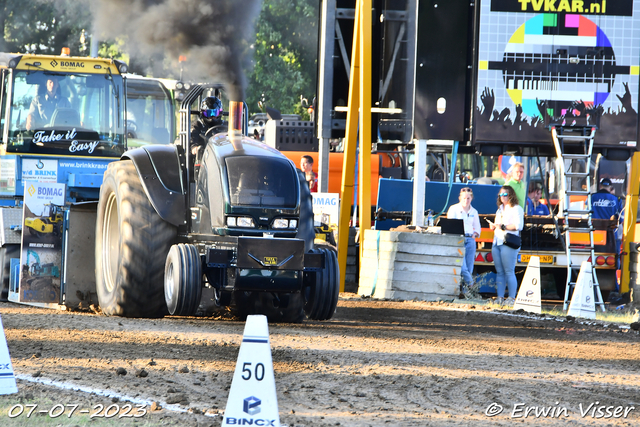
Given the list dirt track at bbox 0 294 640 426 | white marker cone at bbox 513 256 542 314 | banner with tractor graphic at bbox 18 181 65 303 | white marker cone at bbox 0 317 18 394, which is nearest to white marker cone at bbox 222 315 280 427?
dirt track at bbox 0 294 640 426

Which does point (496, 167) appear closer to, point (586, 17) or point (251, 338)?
point (586, 17)

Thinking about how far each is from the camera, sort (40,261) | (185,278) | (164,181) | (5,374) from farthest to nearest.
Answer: (40,261) → (164,181) → (185,278) → (5,374)

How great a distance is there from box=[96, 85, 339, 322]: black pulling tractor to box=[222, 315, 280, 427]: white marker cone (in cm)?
413

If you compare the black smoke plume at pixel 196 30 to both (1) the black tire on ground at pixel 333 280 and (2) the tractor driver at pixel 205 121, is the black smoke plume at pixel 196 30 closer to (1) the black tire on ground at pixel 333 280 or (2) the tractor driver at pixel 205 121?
(2) the tractor driver at pixel 205 121

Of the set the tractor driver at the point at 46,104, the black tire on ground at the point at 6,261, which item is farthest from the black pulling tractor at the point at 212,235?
the tractor driver at the point at 46,104

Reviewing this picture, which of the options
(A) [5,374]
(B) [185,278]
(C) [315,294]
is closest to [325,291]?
(C) [315,294]

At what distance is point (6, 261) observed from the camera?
39.4 feet

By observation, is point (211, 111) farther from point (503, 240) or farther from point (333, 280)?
point (503, 240)

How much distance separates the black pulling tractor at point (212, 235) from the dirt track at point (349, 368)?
1.13 ft

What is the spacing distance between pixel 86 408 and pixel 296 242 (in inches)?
144

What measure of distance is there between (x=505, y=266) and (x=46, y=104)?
280 inches

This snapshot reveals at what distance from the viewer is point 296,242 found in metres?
8.68

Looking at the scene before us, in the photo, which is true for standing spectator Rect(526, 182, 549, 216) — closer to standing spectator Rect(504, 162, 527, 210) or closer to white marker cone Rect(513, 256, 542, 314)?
standing spectator Rect(504, 162, 527, 210)

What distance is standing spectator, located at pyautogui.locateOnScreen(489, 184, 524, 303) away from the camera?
1351cm
